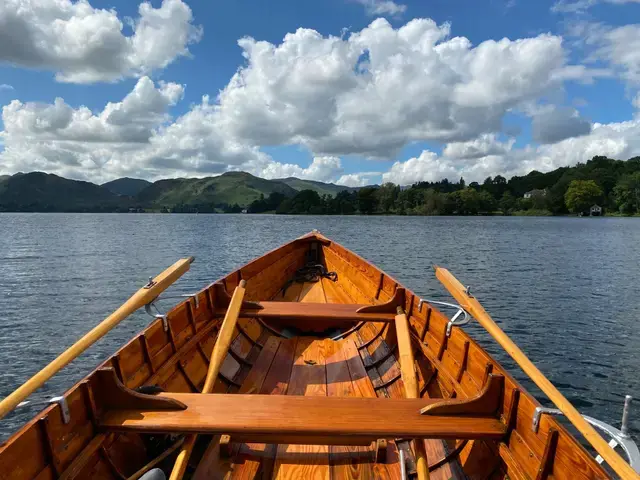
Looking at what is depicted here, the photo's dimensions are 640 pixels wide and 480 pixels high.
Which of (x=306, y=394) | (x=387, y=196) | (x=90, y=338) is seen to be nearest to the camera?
(x=90, y=338)

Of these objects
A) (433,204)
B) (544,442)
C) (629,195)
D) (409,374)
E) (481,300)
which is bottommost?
(481,300)

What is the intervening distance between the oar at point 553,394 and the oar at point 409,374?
95 cm

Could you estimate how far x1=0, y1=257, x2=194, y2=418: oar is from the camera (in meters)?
3.75

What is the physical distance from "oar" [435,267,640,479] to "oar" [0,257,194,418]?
14.5ft

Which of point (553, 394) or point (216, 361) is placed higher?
point (553, 394)

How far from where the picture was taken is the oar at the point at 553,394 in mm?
3129

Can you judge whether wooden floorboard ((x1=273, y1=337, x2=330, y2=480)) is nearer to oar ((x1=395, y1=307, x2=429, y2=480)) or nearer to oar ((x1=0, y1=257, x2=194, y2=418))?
oar ((x1=395, y1=307, x2=429, y2=480))

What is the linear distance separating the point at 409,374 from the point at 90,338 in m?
3.73

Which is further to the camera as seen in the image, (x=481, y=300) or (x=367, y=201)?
(x=367, y=201)

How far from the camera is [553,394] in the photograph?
4102 millimetres

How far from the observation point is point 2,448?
314 centimetres

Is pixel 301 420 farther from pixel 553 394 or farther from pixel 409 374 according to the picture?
pixel 553 394

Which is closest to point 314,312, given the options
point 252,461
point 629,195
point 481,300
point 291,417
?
point 252,461

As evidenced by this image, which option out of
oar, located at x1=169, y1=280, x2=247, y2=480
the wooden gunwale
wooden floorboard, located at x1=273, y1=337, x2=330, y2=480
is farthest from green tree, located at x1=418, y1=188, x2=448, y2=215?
the wooden gunwale
